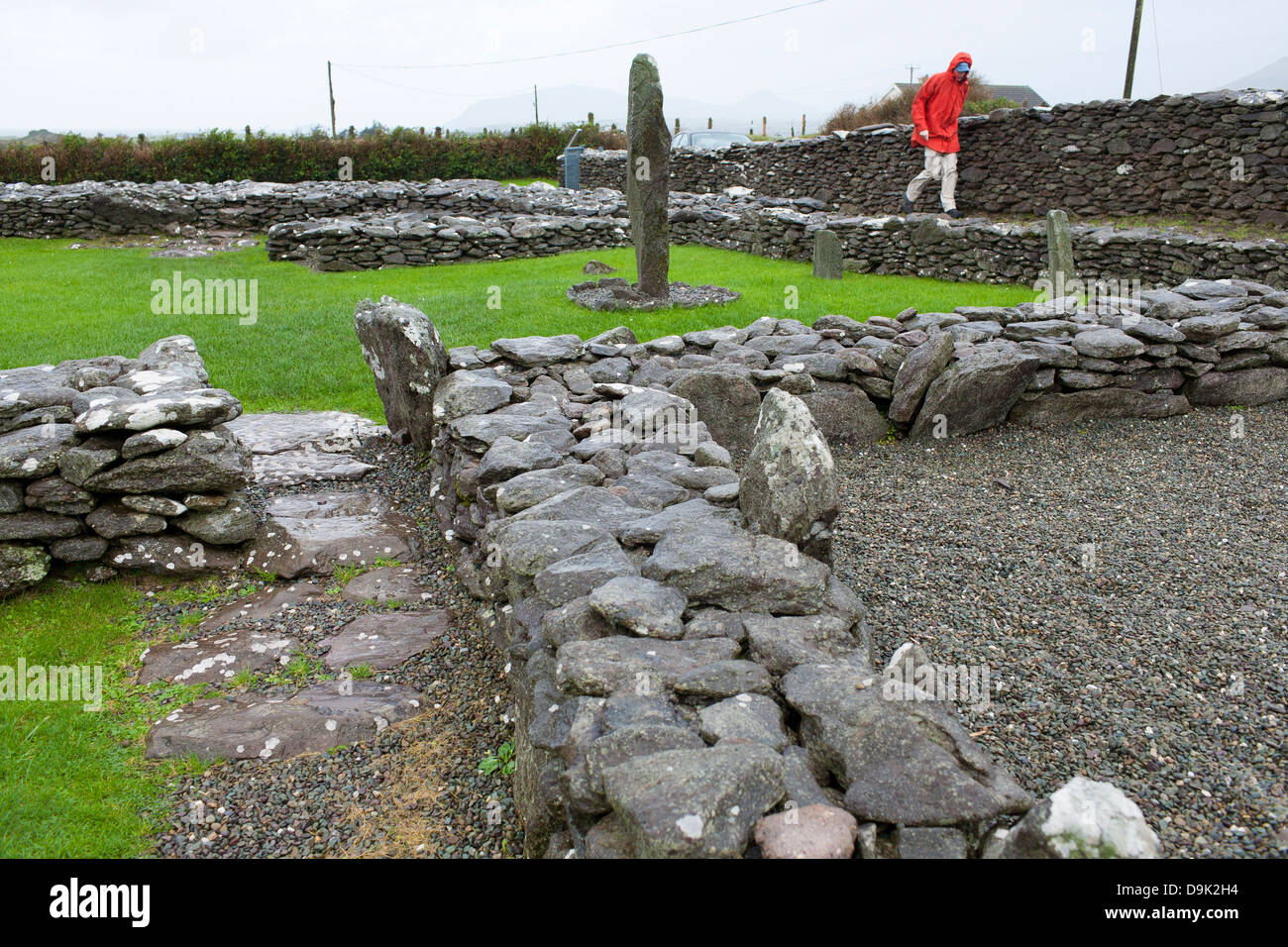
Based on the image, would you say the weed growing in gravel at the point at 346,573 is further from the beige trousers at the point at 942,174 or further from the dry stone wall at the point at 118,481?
the beige trousers at the point at 942,174

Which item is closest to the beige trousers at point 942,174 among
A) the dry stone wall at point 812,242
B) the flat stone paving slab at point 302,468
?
the dry stone wall at point 812,242

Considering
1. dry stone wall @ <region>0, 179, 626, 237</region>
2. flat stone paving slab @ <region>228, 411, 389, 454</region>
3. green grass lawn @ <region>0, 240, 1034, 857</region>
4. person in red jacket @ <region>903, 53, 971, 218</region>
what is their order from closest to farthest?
1. green grass lawn @ <region>0, 240, 1034, 857</region>
2. flat stone paving slab @ <region>228, 411, 389, 454</region>
3. person in red jacket @ <region>903, 53, 971, 218</region>
4. dry stone wall @ <region>0, 179, 626, 237</region>

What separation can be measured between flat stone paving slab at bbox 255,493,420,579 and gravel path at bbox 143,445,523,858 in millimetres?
1214

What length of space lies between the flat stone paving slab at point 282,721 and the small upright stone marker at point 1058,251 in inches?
435

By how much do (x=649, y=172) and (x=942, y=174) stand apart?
31.3 feet

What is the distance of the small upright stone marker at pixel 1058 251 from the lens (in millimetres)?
11898

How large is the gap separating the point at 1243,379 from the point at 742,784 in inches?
311

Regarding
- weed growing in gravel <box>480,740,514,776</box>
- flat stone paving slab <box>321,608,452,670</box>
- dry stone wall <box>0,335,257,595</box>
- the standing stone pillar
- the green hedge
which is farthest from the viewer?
the green hedge

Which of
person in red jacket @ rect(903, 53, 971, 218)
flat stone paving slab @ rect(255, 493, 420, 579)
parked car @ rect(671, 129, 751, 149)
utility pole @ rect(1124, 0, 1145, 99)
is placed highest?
utility pole @ rect(1124, 0, 1145, 99)

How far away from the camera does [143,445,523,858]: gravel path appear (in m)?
3.43

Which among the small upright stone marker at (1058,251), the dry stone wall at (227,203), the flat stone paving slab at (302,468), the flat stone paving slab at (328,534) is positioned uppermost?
the dry stone wall at (227,203)

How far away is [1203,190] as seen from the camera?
614 inches

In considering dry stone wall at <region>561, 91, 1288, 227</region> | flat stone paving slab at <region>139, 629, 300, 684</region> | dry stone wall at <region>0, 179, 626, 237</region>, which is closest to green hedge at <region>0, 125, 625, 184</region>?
dry stone wall at <region>0, 179, 626, 237</region>

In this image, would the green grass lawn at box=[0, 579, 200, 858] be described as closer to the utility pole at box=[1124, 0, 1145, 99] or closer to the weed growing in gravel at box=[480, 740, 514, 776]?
the weed growing in gravel at box=[480, 740, 514, 776]
